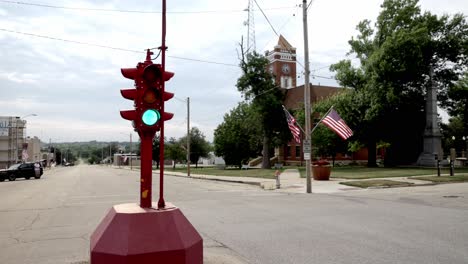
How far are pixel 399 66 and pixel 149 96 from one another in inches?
1625

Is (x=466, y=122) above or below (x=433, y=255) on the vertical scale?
above

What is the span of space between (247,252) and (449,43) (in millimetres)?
45050

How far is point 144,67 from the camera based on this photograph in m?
5.50

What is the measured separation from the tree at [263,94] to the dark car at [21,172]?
24937mm

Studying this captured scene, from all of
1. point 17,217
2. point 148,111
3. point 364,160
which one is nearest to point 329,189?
point 17,217

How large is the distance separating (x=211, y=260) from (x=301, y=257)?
151 centimetres

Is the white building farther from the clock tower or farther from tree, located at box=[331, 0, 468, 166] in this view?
tree, located at box=[331, 0, 468, 166]

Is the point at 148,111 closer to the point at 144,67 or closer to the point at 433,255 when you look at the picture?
the point at 144,67

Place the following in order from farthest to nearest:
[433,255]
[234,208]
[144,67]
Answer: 1. [234,208]
2. [433,255]
3. [144,67]

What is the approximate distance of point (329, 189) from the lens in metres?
22.7

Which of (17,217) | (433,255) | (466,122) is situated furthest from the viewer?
(466,122)

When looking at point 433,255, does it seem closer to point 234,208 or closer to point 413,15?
point 234,208

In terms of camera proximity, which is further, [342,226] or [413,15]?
[413,15]

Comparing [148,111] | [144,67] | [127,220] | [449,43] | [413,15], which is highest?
[413,15]
